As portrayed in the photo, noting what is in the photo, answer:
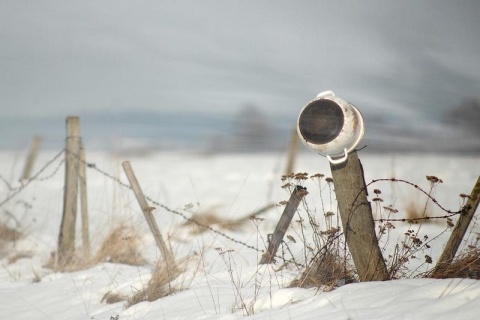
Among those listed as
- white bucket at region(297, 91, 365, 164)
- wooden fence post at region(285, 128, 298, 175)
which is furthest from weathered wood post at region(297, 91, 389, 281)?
wooden fence post at region(285, 128, 298, 175)

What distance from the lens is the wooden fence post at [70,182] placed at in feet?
16.8

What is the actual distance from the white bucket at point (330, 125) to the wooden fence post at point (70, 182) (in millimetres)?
3536

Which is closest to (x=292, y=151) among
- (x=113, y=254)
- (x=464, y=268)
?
(x=113, y=254)

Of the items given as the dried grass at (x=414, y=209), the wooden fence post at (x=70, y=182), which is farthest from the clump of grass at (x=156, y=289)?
the dried grass at (x=414, y=209)

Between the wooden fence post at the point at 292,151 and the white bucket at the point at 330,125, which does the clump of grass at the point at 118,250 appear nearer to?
the white bucket at the point at 330,125

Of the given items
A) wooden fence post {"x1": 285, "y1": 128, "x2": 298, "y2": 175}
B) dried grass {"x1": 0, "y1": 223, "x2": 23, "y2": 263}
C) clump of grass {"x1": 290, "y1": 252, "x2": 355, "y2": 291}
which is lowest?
clump of grass {"x1": 290, "y1": 252, "x2": 355, "y2": 291}

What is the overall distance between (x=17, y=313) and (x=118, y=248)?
4.76 ft

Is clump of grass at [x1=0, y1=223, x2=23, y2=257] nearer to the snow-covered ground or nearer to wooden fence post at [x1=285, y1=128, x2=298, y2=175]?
the snow-covered ground

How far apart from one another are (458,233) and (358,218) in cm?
Answer: 74

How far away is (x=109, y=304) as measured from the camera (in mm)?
3590

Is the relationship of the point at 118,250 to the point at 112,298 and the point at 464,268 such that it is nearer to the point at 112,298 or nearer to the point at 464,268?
the point at 112,298

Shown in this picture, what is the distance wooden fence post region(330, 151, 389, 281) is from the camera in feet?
8.58

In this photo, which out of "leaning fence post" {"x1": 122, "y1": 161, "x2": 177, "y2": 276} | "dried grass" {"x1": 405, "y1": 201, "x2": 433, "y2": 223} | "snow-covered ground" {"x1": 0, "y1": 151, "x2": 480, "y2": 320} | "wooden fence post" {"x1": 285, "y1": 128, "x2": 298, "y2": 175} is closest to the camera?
"snow-covered ground" {"x1": 0, "y1": 151, "x2": 480, "y2": 320}

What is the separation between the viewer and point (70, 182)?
5.18m
